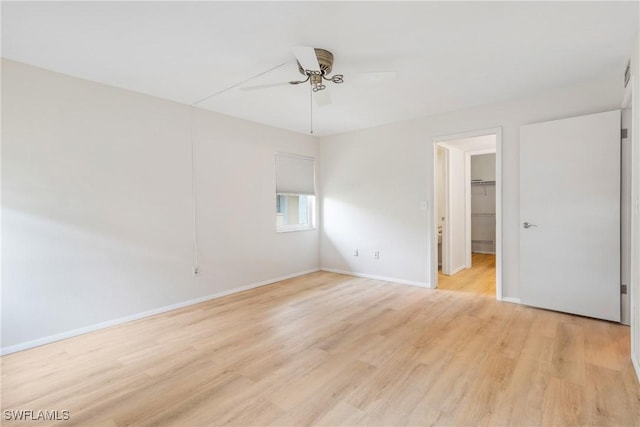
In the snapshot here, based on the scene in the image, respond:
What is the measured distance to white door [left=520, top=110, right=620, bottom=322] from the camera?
9.72 ft

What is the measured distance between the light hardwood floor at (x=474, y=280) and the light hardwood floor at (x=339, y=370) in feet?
2.59

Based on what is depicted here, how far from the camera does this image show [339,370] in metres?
2.20

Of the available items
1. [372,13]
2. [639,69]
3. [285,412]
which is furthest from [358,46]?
[285,412]

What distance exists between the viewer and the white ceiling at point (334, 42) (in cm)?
195

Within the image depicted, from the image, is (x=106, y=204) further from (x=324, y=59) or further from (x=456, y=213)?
(x=456, y=213)

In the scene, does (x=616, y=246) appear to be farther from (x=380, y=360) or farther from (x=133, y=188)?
(x=133, y=188)

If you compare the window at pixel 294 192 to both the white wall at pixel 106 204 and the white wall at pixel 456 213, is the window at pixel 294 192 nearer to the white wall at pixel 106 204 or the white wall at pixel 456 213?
the white wall at pixel 106 204

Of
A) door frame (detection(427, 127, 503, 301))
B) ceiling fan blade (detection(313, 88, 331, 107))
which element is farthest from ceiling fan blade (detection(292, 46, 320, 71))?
door frame (detection(427, 127, 503, 301))

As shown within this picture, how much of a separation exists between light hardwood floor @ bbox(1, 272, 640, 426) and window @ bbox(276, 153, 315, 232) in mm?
2013

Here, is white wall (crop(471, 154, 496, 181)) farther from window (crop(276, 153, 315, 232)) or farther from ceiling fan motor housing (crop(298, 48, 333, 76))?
ceiling fan motor housing (crop(298, 48, 333, 76))

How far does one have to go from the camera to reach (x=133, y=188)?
3.24 metres

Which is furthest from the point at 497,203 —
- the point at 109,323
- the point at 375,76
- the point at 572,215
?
the point at 109,323

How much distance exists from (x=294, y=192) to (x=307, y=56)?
10.2 ft

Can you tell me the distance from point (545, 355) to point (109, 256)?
4.07m
